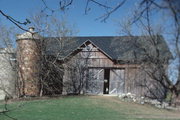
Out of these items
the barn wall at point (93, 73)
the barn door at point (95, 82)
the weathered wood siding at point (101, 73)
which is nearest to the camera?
the weathered wood siding at point (101, 73)

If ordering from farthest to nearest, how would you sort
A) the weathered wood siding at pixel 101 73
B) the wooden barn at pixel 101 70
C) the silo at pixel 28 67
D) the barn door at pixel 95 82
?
the barn door at pixel 95 82
the weathered wood siding at pixel 101 73
the wooden barn at pixel 101 70
the silo at pixel 28 67

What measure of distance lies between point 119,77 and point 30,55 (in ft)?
28.7

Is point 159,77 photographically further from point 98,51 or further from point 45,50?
point 45,50

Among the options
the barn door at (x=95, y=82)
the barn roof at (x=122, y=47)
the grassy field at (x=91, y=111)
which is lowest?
the grassy field at (x=91, y=111)

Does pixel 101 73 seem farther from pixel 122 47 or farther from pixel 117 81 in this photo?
pixel 122 47

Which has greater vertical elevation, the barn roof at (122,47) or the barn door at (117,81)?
the barn roof at (122,47)

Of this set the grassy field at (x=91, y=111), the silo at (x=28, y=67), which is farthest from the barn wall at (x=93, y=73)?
the grassy field at (x=91, y=111)

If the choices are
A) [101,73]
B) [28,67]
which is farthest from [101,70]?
[28,67]

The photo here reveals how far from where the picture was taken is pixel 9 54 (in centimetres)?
2392

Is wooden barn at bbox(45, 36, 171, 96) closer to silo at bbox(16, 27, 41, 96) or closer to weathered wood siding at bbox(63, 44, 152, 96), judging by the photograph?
weathered wood siding at bbox(63, 44, 152, 96)

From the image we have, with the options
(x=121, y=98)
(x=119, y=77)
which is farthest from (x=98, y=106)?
(x=119, y=77)

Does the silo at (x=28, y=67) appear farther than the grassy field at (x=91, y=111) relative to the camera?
Yes

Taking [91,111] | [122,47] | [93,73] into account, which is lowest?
[91,111]

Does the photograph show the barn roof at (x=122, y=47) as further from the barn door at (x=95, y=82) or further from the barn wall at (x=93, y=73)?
the barn door at (x=95, y=82)
